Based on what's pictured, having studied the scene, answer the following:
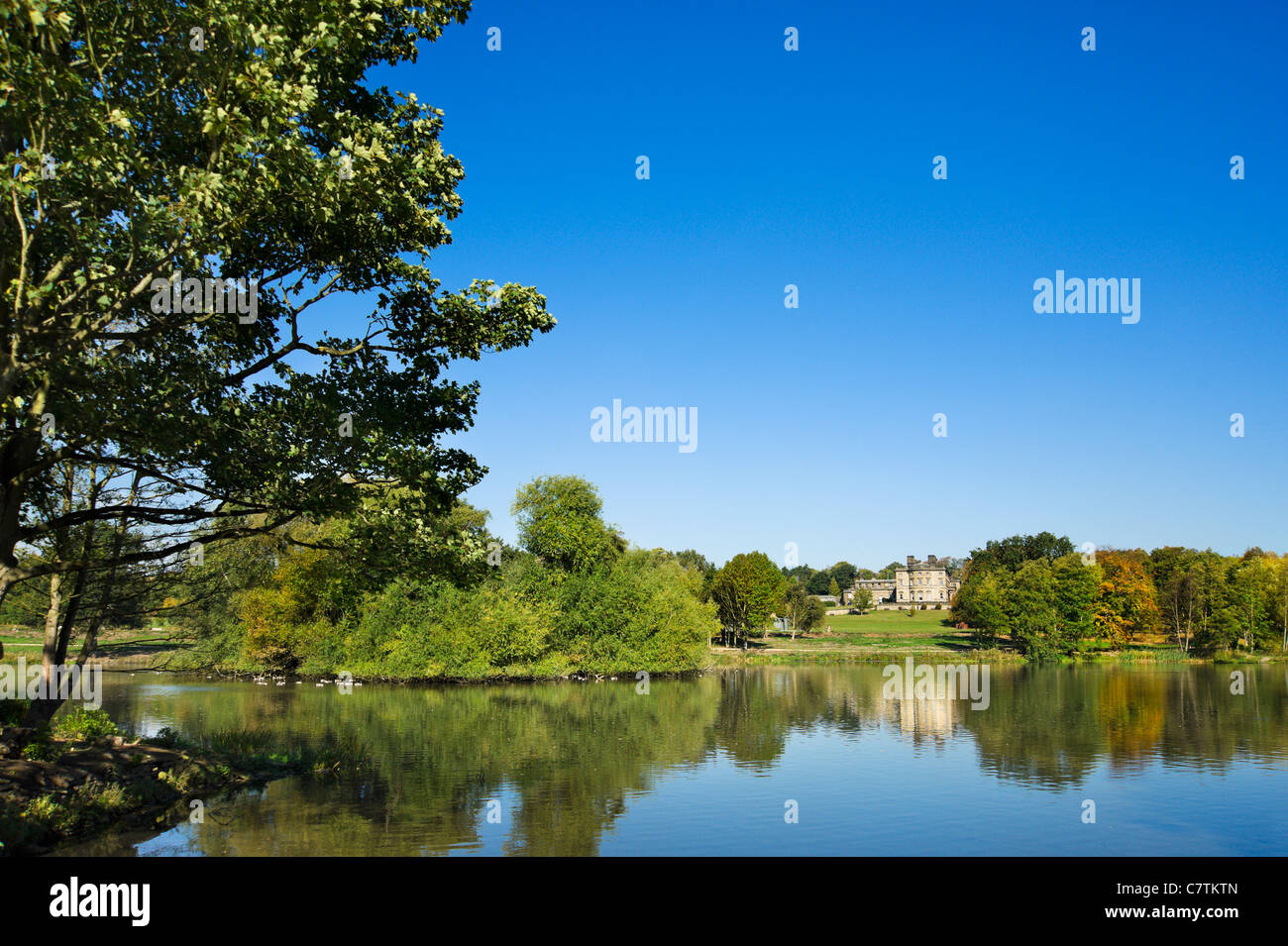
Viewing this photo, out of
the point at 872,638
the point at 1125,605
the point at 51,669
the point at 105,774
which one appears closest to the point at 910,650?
the point at 872,638

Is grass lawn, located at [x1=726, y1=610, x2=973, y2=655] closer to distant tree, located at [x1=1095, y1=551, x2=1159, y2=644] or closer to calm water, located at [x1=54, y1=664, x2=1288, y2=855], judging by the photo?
distant tree, located at [x1=1095, y1=551, x2=1159, y2=644]

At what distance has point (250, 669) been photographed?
62.0 m

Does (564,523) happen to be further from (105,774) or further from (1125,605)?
(1125,605)

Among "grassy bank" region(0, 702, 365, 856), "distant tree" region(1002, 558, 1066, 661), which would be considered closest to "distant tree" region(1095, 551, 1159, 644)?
"distant tree" region(1002, 558, 1066, 661)

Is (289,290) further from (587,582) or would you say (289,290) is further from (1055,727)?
(587,582)

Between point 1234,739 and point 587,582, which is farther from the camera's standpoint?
point 587,582

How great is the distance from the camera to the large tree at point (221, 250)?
11.1 m

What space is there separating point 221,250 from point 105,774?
1287 centimetres

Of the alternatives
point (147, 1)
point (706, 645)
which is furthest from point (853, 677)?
point (147, 1)

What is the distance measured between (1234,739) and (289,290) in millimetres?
38192

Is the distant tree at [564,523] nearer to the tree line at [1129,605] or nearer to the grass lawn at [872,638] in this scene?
the grass lawn at [872,638]

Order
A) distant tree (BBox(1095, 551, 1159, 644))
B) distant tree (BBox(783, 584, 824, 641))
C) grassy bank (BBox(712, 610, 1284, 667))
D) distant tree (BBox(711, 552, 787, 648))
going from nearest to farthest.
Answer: grassy bank (BBox(712, 610, 1284, 667)) → distant tree (BBox(1095, 551, 1159, 644)) → distant tree (BBox(711, 552, 787, 648)) → distant tree (BBox(783, 584, 824, 641))

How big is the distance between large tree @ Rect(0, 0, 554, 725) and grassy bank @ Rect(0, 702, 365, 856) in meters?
4.80

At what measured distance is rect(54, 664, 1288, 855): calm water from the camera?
18531 millimetres
